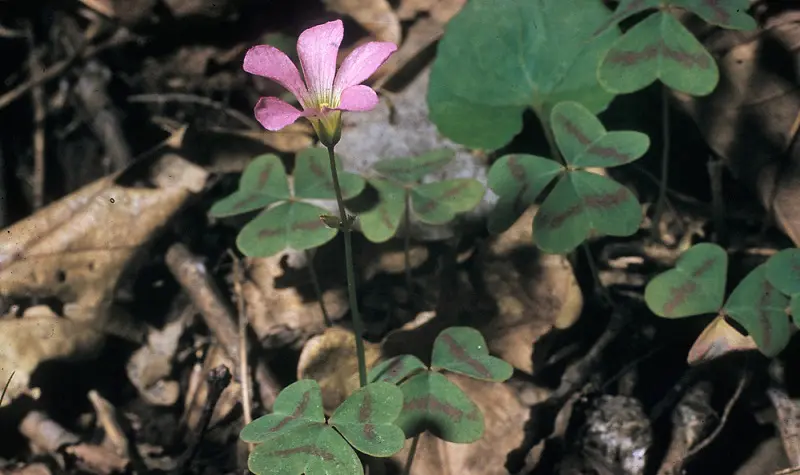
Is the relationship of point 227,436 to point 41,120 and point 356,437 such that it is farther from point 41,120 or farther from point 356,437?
point 41,120

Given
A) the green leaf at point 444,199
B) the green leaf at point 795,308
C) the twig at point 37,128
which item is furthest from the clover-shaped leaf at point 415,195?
the twig at point 37,128

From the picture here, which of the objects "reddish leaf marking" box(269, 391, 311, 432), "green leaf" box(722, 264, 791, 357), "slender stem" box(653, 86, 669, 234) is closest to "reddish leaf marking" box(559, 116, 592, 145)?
"slender stem" box(653, 86, 669, 234)

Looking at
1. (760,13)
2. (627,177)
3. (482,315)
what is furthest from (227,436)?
(760,13)

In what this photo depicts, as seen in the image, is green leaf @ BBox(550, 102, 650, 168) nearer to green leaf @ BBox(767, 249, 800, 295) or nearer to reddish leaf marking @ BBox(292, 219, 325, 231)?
green leaf @ BBox(767, 249, 800, 295)

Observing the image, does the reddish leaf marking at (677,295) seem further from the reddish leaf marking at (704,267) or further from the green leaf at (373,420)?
the green leaf at (373,420)

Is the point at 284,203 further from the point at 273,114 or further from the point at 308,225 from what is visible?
the point at 273,114

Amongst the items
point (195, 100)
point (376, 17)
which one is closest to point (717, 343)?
point (376, 17)
